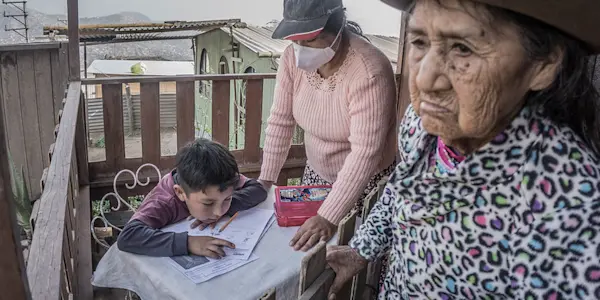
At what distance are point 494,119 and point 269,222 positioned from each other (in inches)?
45.2

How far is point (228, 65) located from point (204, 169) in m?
6.94

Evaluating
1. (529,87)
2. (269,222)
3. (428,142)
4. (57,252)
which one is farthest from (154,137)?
(529,87)

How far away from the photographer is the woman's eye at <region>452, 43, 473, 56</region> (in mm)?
900

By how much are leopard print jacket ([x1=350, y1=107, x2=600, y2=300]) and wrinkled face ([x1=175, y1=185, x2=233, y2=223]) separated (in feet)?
2.89

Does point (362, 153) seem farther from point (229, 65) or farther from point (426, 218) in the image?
point (229, 65)

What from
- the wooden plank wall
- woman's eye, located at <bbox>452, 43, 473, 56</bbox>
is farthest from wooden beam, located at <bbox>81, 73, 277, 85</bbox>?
woman's eye, located at <bbox>452, 43, 473, 56</bbox>

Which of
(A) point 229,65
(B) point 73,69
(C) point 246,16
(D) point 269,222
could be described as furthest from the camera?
(C) point 246,16

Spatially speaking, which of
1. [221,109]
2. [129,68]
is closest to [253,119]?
[221,109]

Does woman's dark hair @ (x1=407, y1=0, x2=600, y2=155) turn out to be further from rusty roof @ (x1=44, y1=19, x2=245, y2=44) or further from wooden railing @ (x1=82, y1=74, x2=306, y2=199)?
rusty roof @ (x1=44, y1=19, x2=245, y2=44)

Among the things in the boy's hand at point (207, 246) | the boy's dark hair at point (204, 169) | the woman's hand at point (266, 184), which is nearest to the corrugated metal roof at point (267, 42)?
the woman's hand at point (266, 184)

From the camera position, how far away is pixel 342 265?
146cm

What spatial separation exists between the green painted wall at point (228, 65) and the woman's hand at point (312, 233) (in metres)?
4.31

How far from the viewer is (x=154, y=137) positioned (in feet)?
12.4

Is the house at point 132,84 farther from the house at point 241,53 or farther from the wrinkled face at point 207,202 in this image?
the wrinkled face at point 207,202
